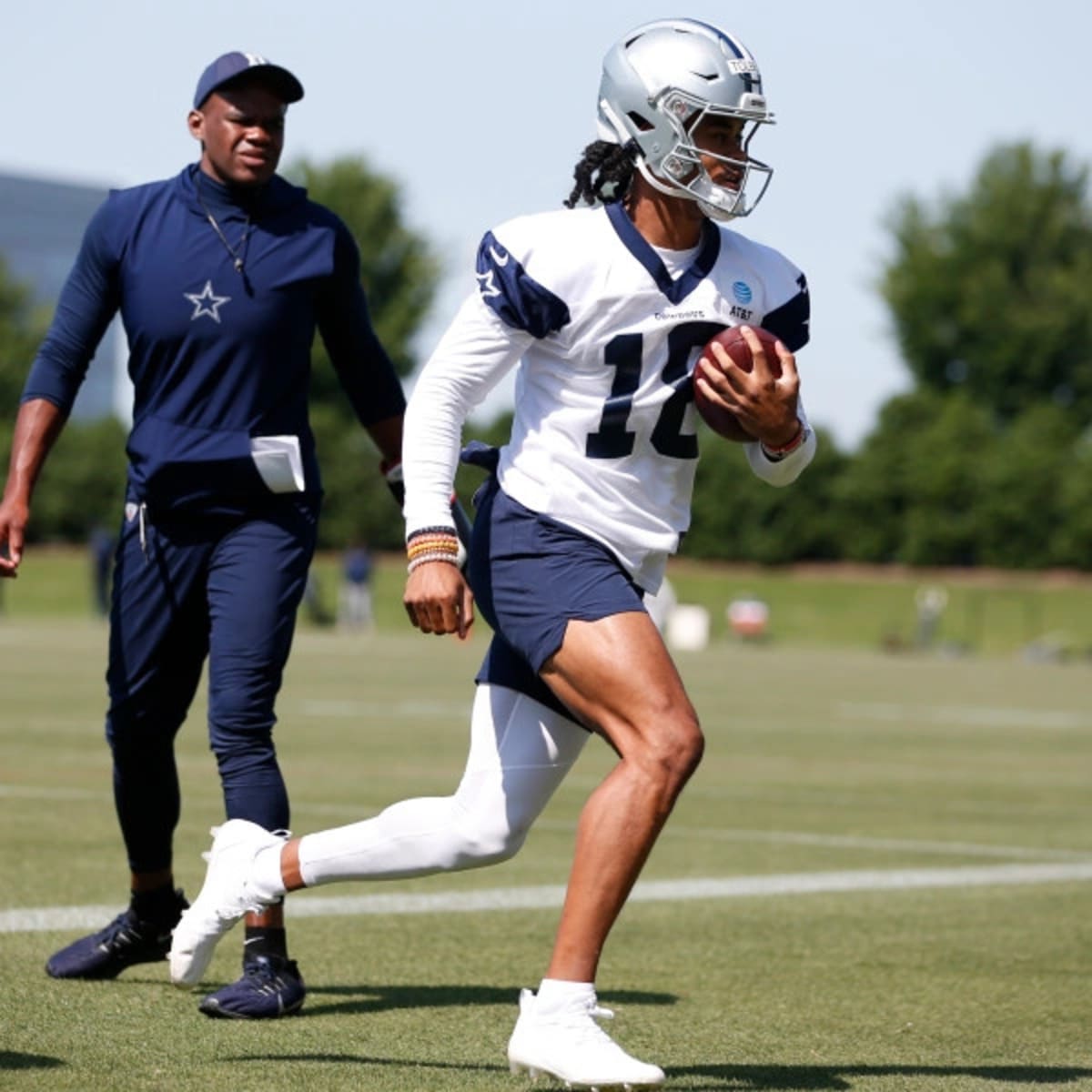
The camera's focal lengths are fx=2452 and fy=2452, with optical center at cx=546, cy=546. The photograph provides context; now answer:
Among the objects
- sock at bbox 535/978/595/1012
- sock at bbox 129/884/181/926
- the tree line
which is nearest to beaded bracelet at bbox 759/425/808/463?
sock at bbox 535/978/595/1012

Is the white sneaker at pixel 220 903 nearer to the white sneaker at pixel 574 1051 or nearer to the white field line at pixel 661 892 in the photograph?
the white sneaker at pixel 574 1051

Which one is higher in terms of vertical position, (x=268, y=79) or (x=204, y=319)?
(x=268, y=79)

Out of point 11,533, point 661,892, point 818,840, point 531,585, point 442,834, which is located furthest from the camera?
point 818,840

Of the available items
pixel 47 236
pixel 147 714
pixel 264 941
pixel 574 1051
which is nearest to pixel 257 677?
pixel 147 714

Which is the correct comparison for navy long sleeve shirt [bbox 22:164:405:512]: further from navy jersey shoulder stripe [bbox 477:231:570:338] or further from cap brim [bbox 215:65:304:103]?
navy jersey shoulder stripe [bbox 477:231:570:338]

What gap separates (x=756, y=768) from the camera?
15.0 metres

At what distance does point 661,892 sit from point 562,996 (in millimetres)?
3924

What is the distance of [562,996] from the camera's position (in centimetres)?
488

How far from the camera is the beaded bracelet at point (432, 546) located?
5156mm

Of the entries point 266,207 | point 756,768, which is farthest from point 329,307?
point 756,768

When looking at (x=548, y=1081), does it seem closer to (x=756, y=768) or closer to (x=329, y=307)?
(x=329, y=307)

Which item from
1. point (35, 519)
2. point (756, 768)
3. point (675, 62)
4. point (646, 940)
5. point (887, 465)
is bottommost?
point (35, 519)

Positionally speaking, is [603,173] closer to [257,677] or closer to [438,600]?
[438,600]

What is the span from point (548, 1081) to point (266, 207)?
2.54m
